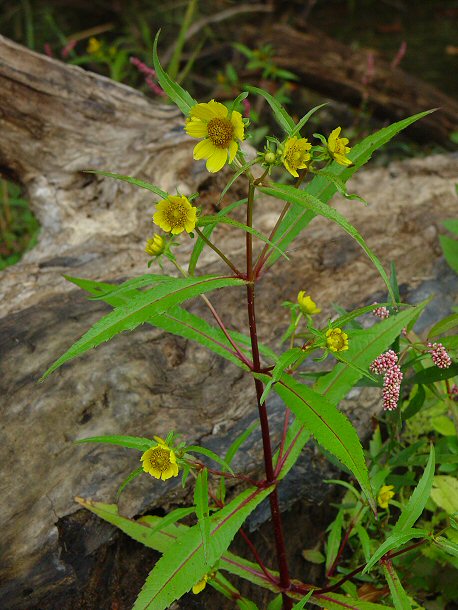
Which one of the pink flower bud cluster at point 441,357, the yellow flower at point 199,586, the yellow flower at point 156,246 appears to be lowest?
the yellow flower at point 199,586

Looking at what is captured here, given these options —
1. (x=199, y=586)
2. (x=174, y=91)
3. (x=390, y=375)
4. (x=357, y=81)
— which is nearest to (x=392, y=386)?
(x=390, y=375)

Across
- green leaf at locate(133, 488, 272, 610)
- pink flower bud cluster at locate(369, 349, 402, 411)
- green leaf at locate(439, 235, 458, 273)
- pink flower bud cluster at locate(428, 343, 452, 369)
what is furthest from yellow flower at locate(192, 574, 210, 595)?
green leaf at locate(439, 235, 458, 273)

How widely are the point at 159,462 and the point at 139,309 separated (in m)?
0.33

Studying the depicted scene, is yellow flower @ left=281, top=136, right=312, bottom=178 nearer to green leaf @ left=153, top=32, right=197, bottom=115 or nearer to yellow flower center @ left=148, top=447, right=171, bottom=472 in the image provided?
green leaf @ left=153, top=32, right=197, bottom=115

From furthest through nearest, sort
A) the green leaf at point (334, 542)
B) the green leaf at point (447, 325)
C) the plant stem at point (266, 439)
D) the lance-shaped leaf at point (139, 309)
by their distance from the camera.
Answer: the green leaf at point (334, 542) → the green leaf at point (447, 325) → the plant stem at point (266, 439) → the lance-shaped leaf at point (139, 309)

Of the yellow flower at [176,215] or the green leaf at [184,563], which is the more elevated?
the yellow flower at [176,215]

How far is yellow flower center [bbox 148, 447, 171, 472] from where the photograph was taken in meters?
1.24

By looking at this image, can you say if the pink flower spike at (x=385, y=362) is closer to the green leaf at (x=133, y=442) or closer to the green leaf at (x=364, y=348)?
the green leaf at (x=364, y=348)

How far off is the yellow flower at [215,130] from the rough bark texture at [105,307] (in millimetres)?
278

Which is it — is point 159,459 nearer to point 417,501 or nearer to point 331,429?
point 331,429

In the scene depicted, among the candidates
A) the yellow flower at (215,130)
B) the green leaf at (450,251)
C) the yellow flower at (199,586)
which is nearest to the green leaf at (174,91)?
the yellow flower at (215,130)

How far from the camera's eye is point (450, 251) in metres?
2.11

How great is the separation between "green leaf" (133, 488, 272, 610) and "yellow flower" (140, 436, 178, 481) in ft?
0.52

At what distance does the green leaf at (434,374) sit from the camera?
4.73 ft
